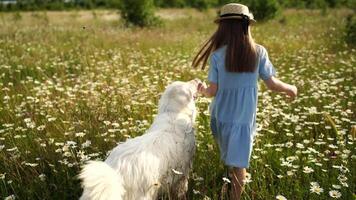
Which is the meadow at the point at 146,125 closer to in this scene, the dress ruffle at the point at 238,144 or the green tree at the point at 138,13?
the dress ruffle at the point at 238,144

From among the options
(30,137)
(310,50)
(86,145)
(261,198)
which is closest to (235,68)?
(261,198)

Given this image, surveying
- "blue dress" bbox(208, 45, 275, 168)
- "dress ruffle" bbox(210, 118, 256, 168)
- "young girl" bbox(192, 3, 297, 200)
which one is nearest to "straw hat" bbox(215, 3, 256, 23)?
"young girl" bbox(192, 3, 297, 200)

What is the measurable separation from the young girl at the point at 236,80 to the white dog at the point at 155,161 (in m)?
0.29

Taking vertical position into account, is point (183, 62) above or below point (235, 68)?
below

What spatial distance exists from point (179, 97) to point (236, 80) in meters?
0.54

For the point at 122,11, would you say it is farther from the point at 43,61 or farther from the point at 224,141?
the point at 224,141

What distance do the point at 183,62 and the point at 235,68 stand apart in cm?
569

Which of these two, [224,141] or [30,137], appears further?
[30,137]

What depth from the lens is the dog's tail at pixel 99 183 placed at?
3002 millimetres

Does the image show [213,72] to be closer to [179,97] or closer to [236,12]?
[179,97]

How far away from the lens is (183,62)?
953 cm

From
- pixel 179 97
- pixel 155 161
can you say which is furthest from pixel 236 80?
pixel 155 161

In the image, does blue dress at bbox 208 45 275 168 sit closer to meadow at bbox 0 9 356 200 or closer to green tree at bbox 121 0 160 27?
meadow at bbox 0 9 356 200

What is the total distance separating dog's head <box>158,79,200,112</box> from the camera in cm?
410
